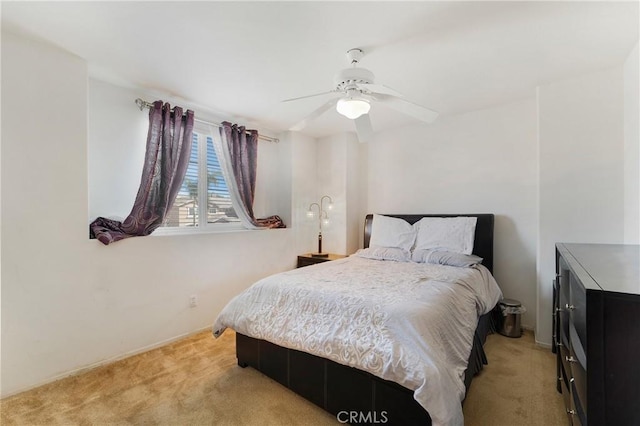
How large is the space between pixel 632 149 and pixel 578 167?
0.35 metres

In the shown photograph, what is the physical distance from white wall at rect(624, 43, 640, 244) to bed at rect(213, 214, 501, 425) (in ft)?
3.68

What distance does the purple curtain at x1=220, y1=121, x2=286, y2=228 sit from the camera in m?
3.46

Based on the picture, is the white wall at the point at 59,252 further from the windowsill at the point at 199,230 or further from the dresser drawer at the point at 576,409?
the dresser drawer at the point at 576,409

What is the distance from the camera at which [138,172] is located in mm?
2801

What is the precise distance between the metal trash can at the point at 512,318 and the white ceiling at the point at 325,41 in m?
2.09

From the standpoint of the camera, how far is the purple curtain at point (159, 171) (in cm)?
257

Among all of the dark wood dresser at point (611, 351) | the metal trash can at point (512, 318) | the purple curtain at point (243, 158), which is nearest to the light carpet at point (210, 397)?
the metal trash can at point (512, 318)

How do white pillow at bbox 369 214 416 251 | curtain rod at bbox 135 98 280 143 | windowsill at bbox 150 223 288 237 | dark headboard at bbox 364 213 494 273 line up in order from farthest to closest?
white pillow at bbox 369 214 416 251 → dark headboard at bbox 364 213 494 273 → windowsill at bbox 150 223 288 237 → curtain rod at bbox 135 98 280 143

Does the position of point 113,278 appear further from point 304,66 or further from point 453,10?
point 453,10

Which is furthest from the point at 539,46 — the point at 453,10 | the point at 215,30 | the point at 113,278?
the point at 113,278

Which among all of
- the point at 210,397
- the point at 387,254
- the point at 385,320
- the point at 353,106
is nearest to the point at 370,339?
the point at 385,320

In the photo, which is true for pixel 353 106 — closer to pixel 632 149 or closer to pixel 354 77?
pixel 354 77

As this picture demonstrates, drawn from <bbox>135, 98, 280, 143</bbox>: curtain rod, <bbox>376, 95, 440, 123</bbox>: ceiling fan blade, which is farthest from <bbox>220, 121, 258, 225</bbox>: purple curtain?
<bbox>376, 95, 440, 123</bbox>: ceiling fan blade

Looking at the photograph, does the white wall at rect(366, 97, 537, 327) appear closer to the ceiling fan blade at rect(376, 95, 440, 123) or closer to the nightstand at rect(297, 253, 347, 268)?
the nightstand at rect(297, 253, 347, 268)
